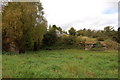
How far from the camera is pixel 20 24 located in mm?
20641

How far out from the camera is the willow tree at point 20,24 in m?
20.0

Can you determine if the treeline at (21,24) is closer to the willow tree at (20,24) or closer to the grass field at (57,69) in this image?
the willow tree at (20,24)

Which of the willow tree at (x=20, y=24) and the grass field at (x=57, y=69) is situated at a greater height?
the willow tree at (x=20, y=24)

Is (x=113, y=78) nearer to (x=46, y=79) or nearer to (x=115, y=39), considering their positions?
(x=46, y=79)

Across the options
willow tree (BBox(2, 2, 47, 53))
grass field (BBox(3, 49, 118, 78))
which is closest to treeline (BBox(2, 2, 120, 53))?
willow tree (BBox(2, 2, 47, 53))

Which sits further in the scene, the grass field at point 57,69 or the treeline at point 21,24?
the treeline at point 21,24

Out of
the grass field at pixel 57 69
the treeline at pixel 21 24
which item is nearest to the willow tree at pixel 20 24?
the treeline at pixel 21 24

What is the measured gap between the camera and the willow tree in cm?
2003

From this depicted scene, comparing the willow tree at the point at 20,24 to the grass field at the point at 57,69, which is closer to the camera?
the grass field at the point at 57,69

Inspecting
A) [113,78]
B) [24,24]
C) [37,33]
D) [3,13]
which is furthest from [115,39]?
[113,78]

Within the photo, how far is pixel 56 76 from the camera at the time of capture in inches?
273

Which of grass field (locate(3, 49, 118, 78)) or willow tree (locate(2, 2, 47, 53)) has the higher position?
willow tree (locate(2, 2, 47, 53))

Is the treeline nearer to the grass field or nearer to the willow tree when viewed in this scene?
the willow tree

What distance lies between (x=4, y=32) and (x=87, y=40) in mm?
17786
